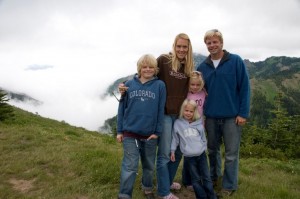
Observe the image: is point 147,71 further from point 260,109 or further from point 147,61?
point 260,109

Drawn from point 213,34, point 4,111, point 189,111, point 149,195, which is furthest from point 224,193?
point 4,111

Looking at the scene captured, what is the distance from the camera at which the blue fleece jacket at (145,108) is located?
6.14 metres


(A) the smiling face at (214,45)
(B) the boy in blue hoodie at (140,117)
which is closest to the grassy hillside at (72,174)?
(B) the boy in blue hoodie at (140,117)

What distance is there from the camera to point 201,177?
6641 millimetres

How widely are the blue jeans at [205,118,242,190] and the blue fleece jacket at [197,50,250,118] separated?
0.21m

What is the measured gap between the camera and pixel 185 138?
21.3 feet

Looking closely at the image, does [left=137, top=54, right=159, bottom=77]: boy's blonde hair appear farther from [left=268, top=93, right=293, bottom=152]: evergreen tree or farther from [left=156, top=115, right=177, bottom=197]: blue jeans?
[left=268, top=93, right=293, bottom=152]: evergreen tree

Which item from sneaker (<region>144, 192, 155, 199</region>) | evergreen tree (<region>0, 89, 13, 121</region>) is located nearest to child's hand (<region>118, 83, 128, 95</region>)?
sneaker (<region>144, 192, 155, 199</region>)

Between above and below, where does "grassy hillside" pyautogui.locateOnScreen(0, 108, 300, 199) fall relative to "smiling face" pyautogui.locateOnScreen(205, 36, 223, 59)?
below

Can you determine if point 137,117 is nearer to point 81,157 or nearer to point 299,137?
point 81,157

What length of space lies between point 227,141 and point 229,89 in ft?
3.54

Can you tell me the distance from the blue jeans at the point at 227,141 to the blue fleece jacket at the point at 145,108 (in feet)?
4.27

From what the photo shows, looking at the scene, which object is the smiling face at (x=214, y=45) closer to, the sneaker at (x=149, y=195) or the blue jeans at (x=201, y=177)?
the blue jeans at (x=201, y=177)

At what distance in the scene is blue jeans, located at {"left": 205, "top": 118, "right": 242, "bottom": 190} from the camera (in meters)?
6.73
